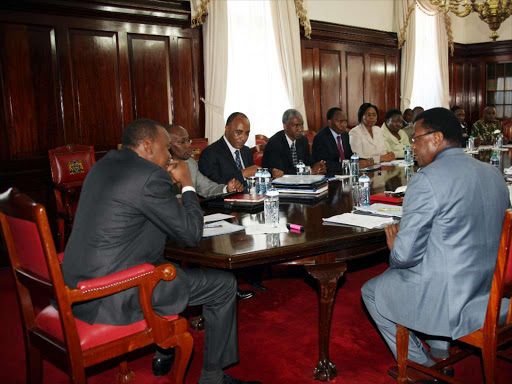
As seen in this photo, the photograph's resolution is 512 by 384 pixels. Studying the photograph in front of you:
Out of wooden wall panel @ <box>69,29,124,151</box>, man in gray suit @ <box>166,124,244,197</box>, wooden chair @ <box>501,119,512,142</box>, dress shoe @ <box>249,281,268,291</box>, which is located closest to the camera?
man in gray suit @ <box>166,124,244,197</box>

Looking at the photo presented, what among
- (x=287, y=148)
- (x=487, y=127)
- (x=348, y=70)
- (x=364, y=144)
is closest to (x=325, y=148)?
(x=287, y=148)

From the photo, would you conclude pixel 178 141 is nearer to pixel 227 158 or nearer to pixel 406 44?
pixel 227 158

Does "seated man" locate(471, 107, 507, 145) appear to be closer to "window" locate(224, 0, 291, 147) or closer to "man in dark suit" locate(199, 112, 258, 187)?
"window" locate(224, 0, 291, 147)

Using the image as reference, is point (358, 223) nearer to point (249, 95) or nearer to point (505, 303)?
point (505, 303)

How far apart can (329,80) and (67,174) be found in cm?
484

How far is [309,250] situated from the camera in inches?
83.3

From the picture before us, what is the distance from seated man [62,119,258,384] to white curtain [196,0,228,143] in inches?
161

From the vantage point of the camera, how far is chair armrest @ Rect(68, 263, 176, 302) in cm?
174

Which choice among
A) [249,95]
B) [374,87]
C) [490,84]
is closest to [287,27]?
[249,95]

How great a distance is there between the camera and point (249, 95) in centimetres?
685

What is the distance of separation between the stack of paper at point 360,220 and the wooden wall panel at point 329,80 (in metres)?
5.62

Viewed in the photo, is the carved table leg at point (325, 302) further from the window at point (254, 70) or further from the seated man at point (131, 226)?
the window at point (254, 70)

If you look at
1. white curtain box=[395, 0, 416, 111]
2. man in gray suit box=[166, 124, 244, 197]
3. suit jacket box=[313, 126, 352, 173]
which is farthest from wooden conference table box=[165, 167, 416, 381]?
white curtain box=[395, 0, 416, 111]

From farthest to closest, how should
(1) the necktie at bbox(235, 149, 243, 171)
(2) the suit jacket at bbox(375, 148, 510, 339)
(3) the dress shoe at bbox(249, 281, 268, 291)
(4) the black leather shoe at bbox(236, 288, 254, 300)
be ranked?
(1) the necktie at bbox(235, 149, 243, 171) < (3) the dress shoe at bbox(249, 281, 268, 291) < (4) the black leather shoe at bbox(236, 288, 254, 300) < (2) the suit jacket at bbox(375, 148, 510, 339)
